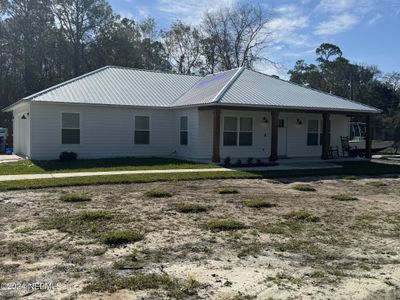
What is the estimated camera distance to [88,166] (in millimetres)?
16688

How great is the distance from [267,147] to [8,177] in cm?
1261

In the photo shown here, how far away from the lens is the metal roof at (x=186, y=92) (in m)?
19.2

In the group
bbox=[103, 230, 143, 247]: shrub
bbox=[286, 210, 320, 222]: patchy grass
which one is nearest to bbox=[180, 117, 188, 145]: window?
bbox=[286, 210, 320, 222]: patchy grass

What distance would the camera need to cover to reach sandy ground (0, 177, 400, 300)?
4.50m

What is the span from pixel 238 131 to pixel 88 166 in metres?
7.48

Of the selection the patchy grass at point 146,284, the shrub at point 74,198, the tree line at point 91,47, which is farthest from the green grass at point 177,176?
the tree line at point 91,47

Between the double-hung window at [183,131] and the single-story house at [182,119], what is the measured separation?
0.05 m

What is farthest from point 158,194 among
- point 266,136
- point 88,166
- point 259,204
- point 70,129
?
point 266,136

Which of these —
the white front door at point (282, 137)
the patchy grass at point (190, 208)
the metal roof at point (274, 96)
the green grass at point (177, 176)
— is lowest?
the patchy grass at point (190, 208)

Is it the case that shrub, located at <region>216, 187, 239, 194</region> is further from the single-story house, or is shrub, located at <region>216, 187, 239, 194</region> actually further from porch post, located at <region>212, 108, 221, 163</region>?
porch post, located at <region>212, 108, 221, 163</region>

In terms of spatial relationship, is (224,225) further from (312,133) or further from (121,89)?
(312,133)

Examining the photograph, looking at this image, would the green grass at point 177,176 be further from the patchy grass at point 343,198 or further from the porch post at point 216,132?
the patchy grass at point 343,198

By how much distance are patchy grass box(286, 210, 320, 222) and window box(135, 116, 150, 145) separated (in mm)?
13841

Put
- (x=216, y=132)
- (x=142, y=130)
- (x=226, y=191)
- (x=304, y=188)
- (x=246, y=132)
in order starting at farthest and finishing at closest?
1. (x=142, y=130)
2. (x=246, y=132)
3. (x=216, y=132)
4. (x=304, y=188)
5. (x=226, y=191)
